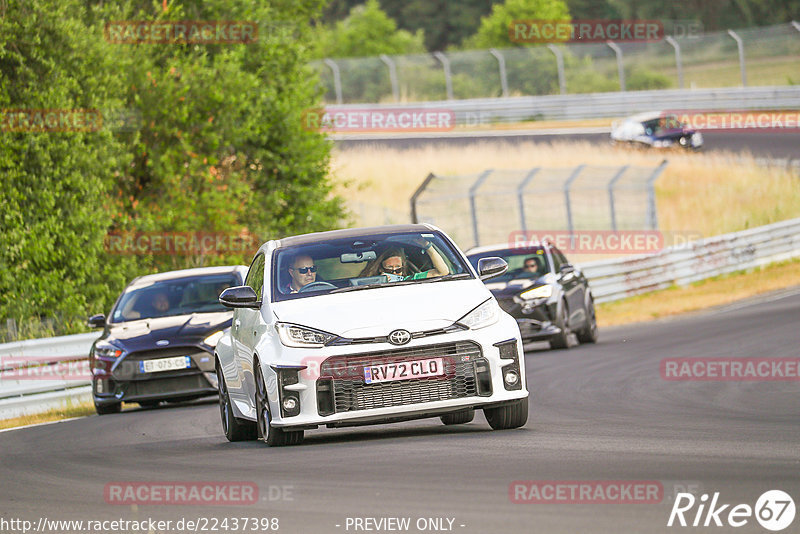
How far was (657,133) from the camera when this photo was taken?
4647 centimetres

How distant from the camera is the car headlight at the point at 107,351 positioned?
15375 millimetres

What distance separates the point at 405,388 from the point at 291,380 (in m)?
0.75

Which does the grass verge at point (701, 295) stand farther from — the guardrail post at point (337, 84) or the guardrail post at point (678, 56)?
the guardrail post at point (337, 84)

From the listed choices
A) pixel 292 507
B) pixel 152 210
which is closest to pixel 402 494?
pixel 292 507

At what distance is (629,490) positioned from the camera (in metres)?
6.87

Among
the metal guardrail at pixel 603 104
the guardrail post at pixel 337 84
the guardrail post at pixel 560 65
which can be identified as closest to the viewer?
the metal guardrail at pixel 603 104

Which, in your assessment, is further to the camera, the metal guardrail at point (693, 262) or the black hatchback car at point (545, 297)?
the metal guardrail at point (693, 262)

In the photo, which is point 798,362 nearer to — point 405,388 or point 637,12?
point 405,388

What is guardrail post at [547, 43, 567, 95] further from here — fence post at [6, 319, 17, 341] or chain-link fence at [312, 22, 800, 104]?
fence post at [6, 319, 17, 341]

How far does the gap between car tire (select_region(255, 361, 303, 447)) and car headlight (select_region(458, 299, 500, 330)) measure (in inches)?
57.3

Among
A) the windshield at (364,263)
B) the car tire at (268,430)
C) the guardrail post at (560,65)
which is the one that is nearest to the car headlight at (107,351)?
the windshield at (364,263)

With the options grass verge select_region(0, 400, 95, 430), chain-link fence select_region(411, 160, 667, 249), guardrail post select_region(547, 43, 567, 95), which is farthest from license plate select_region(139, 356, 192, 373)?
guardrail post select_region(547, 43, 567, 95)

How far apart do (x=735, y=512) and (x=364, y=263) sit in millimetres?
4664

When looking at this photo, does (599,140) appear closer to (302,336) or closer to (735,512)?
(302,336)
